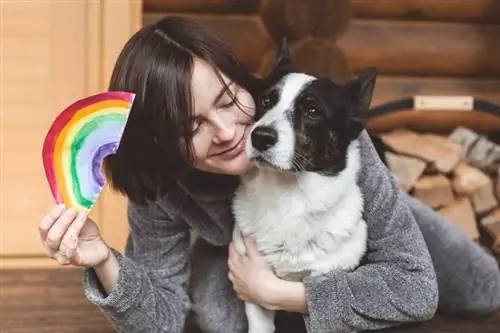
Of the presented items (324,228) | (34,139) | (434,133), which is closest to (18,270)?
(34,139)

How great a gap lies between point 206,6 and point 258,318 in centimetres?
109

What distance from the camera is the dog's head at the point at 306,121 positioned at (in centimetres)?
133

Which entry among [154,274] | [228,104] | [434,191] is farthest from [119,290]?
[434,191]

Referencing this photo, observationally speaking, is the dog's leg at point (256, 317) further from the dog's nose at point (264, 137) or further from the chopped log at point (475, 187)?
the chopped log at point (475, 187)

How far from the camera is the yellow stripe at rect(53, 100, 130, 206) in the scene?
1312 millimetres

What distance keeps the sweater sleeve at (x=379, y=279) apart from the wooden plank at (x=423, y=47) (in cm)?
96

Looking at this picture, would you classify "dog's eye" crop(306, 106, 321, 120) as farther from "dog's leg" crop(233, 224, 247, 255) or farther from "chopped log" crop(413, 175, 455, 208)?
"chopped log" crop(413, 175, 455, 208)

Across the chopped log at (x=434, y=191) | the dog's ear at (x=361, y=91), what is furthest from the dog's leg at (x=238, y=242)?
the chopped log at (x=434, y=191)

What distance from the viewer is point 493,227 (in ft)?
7.76

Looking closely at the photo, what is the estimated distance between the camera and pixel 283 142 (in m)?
1.32

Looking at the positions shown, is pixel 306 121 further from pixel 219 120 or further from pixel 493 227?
pixel 493 227

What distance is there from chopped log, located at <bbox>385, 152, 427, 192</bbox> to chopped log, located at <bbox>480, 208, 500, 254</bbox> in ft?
0.79

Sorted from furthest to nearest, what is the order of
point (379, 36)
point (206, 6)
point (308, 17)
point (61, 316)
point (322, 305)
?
point (379, 36) → point (206, 6) → point (308, 17) → point (61, 316) → point (322, 305)

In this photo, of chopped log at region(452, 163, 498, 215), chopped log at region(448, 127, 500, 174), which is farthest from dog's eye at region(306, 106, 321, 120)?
chopped log at region(448, 127, 500, 174)
